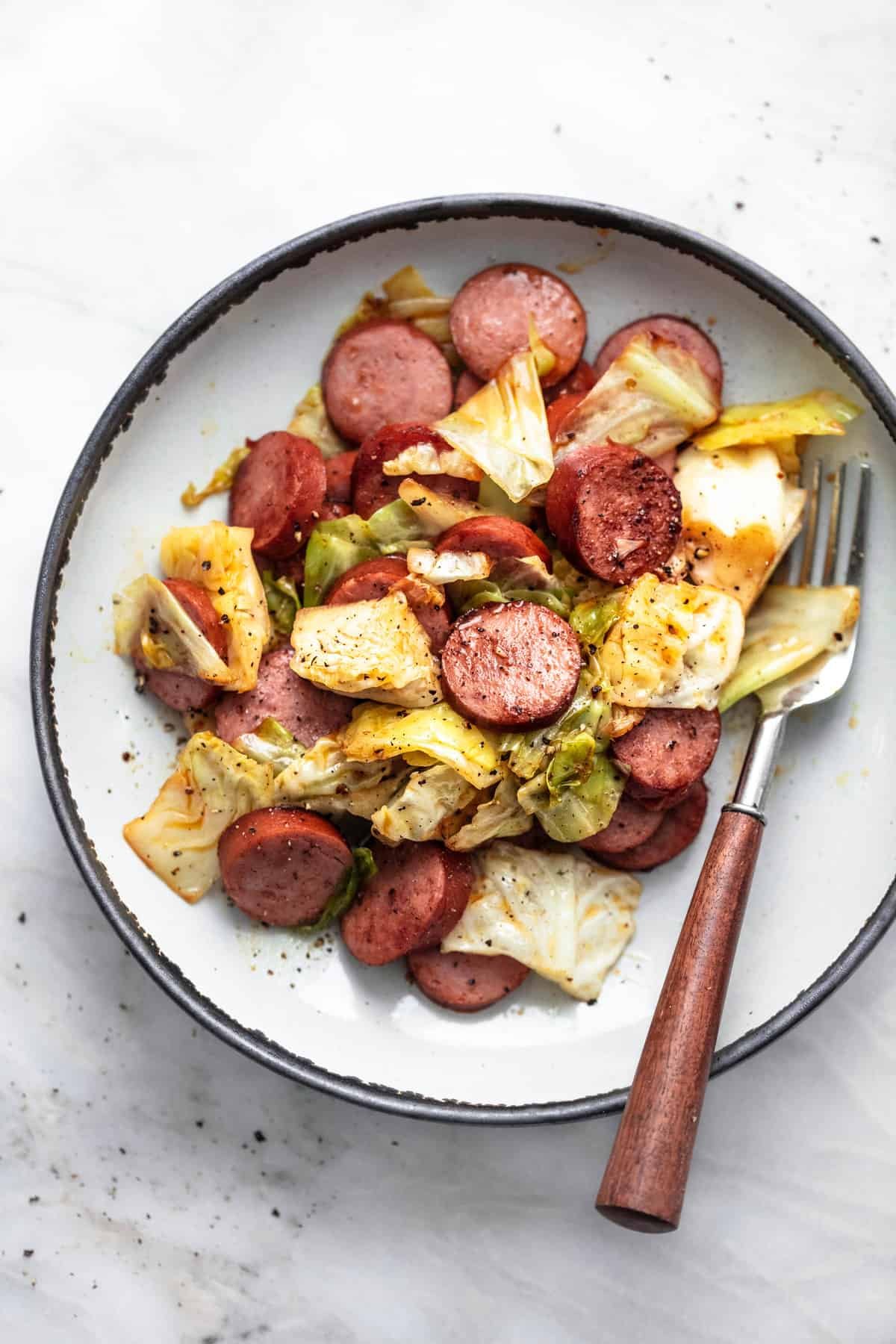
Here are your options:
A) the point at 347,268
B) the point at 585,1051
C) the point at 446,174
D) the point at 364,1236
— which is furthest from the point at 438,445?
the point at 364,1236

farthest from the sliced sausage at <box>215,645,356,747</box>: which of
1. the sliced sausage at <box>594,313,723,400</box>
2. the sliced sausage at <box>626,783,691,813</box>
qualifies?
the sliced sausage at <box>594,313,723,400</box>

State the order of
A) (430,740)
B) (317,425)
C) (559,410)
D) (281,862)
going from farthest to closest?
(317,425), (559,410), (281,862), (430,740)

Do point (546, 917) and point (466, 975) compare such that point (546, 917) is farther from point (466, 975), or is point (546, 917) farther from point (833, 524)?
point (833, 524)

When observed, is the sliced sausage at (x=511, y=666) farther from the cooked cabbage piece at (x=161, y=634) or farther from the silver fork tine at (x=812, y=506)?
the silver fork tine at (x=812, y=506)

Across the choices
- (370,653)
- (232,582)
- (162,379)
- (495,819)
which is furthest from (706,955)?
(162,379)

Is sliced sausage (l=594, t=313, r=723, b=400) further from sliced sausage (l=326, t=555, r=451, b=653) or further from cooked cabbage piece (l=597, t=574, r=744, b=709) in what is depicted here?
sliced sausage (l=326, t=555, r=451, b=653)

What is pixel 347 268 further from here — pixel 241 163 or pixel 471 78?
pixel 471 78

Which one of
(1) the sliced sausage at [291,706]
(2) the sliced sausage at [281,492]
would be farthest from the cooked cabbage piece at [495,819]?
(2) the sliced sausage at [281,492]
